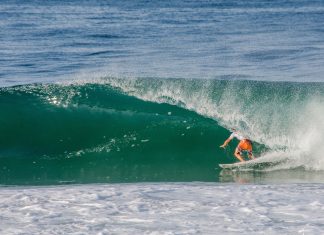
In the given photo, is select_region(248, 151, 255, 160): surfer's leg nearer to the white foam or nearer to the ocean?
the ocean

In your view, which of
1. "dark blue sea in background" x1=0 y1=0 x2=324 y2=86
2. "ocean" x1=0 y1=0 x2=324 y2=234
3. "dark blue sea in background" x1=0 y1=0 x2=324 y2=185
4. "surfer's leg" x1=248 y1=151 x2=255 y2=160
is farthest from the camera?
"dark blue sea in background" x1=0 y1=0 x2=324 y2=86

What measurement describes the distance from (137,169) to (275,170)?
2601 mm

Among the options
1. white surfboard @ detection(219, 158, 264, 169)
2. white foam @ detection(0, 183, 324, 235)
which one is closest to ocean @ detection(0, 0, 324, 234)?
white foam @ detection(0, 183, 324, 235)

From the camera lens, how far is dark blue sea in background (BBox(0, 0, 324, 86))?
2447 centimetres

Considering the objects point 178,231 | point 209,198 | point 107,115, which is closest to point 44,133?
point 107,115

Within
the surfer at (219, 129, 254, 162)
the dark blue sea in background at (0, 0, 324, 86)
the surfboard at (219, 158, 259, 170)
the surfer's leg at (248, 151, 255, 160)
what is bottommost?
the surfboard at (219, 158, 259, 170)

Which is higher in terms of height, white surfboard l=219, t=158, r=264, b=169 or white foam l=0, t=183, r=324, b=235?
white surfboard l=219, t=158, r=264, b=169

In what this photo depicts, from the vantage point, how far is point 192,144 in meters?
17.2

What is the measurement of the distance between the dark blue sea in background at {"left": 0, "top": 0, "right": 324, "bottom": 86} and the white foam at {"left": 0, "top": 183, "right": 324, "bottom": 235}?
1041cm

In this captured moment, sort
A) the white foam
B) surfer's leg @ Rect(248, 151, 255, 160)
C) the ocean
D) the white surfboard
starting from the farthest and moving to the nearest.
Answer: surfer's leg @ Rect(248, 151, 255, 160) < the white surfboard < the ocean < the white foam

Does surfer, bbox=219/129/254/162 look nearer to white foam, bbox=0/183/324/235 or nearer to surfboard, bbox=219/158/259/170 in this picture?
surfboard, bbox=219/158/259/170

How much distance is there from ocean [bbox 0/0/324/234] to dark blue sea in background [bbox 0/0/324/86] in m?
0.11

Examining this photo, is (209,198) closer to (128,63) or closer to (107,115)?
(107,115)

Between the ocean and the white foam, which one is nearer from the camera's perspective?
the white foam
